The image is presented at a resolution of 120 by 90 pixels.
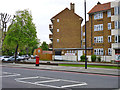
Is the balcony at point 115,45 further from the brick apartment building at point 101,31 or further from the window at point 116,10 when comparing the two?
the window at point 116,10

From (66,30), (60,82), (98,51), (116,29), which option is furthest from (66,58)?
(60,82)

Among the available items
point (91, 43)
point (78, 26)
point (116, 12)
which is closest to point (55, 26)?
point (78, 26)

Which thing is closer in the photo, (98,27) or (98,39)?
(98,39)

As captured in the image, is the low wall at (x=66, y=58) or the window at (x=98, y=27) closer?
the window at (x=98, y=27)

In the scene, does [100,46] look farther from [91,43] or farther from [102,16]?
[102,16]

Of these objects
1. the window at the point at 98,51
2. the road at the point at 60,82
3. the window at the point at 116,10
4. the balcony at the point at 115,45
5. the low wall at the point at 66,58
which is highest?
the window at the point at 116,10

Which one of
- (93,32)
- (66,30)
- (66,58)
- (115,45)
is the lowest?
(66,58)

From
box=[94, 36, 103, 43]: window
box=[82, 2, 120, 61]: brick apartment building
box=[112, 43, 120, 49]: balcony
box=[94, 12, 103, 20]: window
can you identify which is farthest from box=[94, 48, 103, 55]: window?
box=[94, 12, 103, 20]: window

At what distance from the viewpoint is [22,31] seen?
114 feet

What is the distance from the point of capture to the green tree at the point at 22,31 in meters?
34.4

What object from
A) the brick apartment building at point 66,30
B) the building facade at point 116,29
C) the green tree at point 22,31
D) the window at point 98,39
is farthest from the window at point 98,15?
the green tree at point 22,31

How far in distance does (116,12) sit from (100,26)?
23.1ft

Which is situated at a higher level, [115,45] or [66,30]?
[66,30]

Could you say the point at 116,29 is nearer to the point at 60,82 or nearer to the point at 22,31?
the point at 22,31
